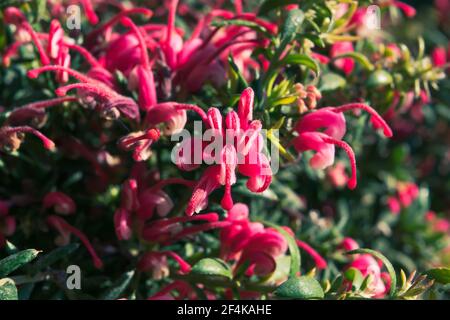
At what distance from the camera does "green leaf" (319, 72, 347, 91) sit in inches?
46.8

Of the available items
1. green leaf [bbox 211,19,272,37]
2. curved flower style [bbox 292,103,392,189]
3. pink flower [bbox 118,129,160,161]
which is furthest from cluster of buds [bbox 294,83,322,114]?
pink flower [bbox 118,129,160,161]

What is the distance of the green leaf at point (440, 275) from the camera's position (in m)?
0.98

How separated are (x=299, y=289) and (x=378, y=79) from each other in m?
0.48

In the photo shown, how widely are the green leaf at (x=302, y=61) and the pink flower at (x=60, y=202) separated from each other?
418 mm

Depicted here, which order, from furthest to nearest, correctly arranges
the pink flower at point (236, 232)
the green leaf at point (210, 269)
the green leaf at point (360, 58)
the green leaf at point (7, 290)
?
the green leaf at point (360, 58) → the pink flower at point (236, 232) → the green leaf at point (210, 269) → the green leaf at point (7, 290)

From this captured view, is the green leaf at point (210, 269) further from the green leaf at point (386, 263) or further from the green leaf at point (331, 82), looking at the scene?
the green leaf at point (331, 82)

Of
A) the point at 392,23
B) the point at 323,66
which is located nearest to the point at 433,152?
the point at 392,23

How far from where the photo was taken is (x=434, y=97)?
1752 mm

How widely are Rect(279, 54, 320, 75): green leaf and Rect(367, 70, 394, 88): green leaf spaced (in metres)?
0.22

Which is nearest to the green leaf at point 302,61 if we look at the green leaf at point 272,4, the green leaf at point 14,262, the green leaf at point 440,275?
the green leaf at point 272,4

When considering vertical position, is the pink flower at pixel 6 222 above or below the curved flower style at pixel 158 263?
above

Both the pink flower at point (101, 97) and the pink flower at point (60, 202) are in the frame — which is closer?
the pink flower at point (101, 97)

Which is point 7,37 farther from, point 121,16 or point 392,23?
point 392,23

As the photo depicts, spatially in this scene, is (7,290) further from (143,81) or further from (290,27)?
(290,27)
